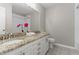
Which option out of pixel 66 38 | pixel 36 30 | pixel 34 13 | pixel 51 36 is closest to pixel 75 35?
pixel 66 38

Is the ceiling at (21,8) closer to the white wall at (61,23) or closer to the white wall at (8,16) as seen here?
the white wall at (8,16)

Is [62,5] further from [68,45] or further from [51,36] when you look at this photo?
[68,45]

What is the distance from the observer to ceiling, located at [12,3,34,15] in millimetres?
2601

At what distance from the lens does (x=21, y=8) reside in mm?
2865

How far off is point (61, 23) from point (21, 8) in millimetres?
1918

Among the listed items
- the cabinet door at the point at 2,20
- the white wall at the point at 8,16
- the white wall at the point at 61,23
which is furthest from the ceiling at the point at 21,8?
the white wall at the point at 61,23

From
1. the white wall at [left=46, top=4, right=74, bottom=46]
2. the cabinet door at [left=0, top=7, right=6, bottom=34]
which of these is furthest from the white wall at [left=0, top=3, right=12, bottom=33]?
the white wall at [left=46, top=4, right=74, bottom=46]

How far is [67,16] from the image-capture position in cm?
438

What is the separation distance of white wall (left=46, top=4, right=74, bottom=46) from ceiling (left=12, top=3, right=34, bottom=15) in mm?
823

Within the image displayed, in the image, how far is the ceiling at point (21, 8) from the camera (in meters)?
2.60

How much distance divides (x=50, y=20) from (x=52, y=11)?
1.16ft

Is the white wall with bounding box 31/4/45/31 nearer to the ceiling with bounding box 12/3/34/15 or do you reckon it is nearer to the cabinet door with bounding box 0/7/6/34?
the ceiling with bounding box 12/3/34/15

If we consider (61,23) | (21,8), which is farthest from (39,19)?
(61,23)

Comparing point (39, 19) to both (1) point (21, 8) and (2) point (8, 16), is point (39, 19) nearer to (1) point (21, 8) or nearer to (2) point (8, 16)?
(1) point (21, 8)
